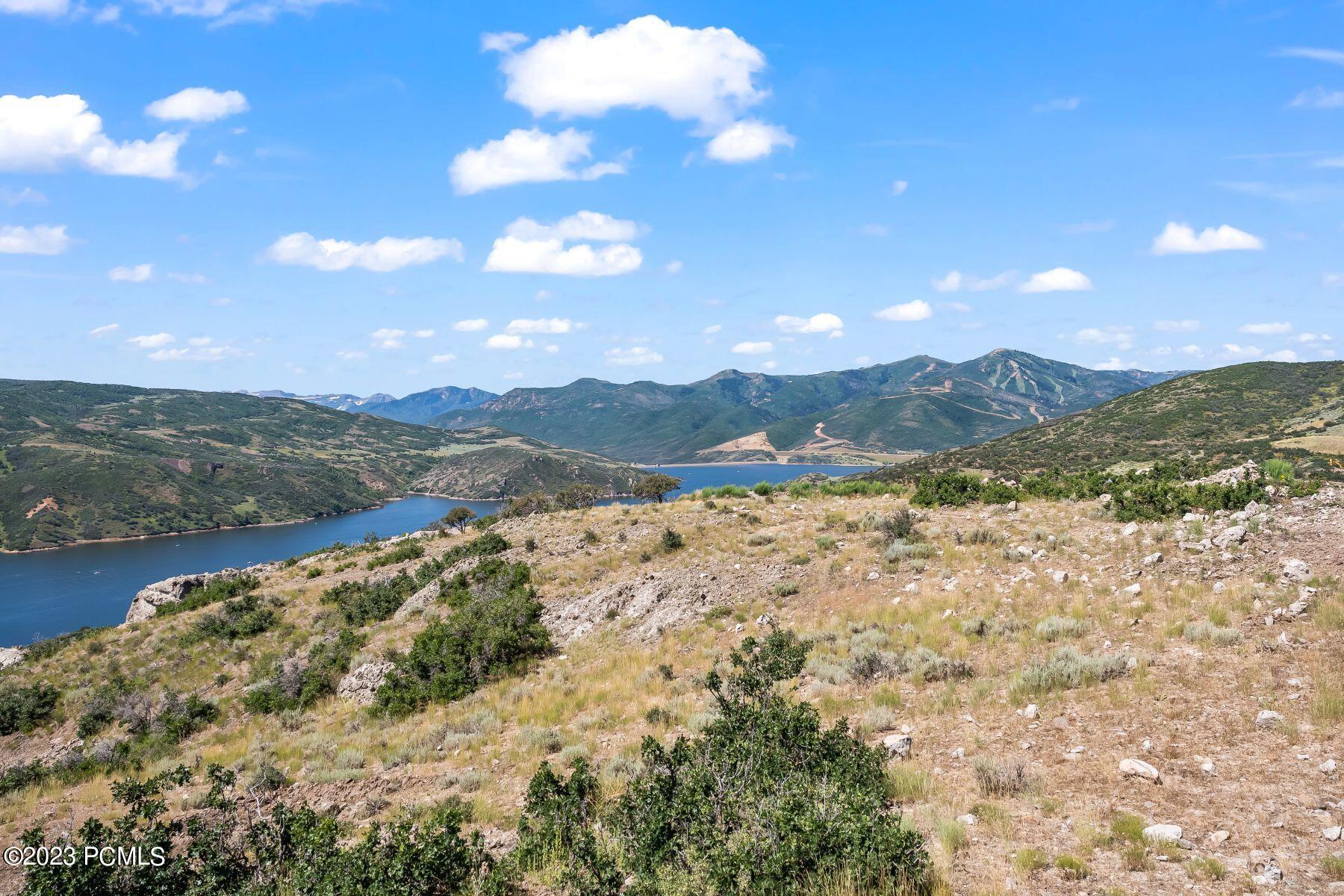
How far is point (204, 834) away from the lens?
345 inches

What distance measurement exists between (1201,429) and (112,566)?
23150 cm

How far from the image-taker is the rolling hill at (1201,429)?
80750mm

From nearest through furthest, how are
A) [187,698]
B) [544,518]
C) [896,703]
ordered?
[896,703], [187,698], [544,518]

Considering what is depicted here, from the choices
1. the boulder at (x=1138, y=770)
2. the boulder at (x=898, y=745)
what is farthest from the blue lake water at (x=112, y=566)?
the boulder at (x=1138, y=770)

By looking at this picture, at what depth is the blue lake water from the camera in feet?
347

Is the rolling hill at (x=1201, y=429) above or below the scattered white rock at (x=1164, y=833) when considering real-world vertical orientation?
above

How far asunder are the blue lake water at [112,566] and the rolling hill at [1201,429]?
53.7m

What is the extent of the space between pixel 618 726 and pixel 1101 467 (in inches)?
3585

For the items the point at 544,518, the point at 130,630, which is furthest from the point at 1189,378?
the point at 130,630

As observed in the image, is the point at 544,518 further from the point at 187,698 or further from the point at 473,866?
the point at 473,866

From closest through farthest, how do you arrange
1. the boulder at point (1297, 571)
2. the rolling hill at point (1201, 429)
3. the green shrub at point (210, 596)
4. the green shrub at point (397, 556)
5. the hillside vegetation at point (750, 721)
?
the hillside vegetation at point (750, 721) → the boulder at point (1297, 571) → the green shrub at point (210, 596) → the green shrub at point (397, 556) → the rolling hill at point (1201, 429)

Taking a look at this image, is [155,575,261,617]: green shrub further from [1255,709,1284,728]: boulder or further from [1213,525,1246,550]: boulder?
[1213,525,1246,550]: boulder

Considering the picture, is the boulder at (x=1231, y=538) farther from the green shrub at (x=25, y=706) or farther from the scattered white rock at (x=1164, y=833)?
the green shrub at (x=25, y=706)

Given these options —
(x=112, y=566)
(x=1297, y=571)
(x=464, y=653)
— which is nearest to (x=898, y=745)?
(x=1297, y=571)
